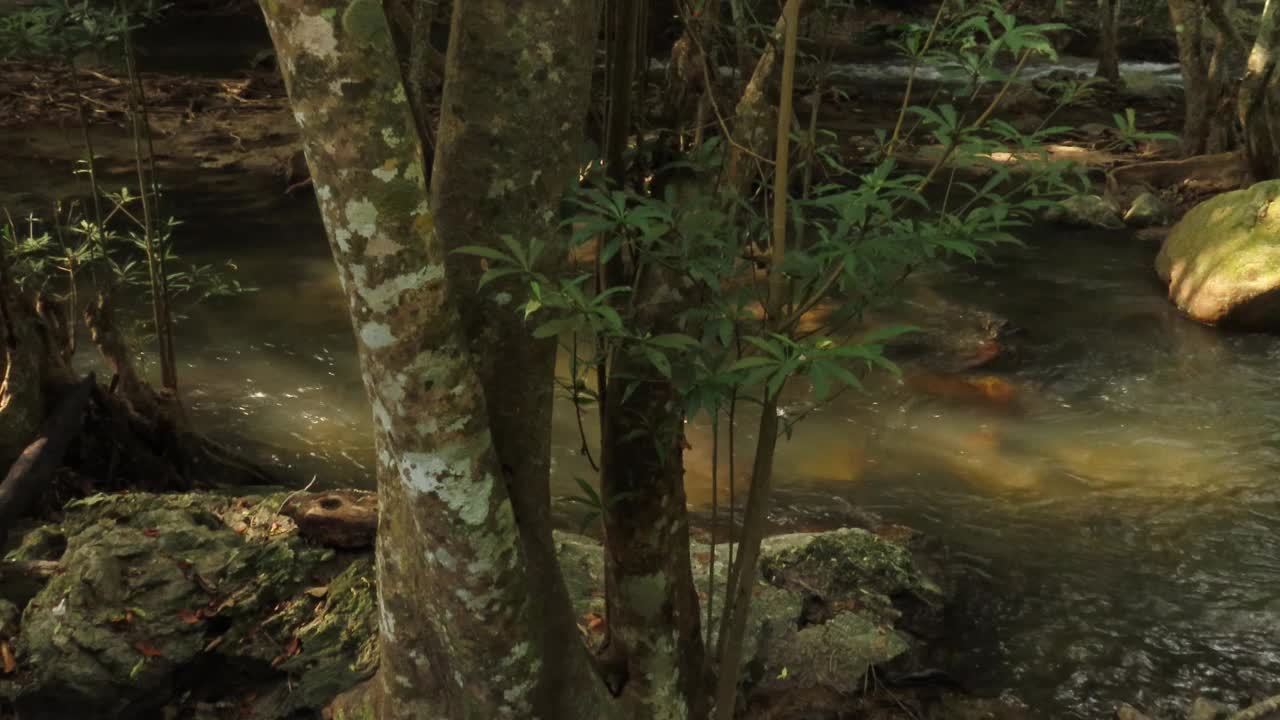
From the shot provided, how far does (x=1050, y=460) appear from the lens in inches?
248

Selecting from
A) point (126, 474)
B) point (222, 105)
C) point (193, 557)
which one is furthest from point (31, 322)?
point (222, 105)

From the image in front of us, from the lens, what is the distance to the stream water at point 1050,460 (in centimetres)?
462

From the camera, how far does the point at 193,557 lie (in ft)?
12.1

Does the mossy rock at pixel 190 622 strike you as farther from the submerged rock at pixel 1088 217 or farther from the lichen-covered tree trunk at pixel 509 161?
the submerged rock at pixel 1088 217

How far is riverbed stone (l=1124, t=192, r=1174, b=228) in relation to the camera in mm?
10977

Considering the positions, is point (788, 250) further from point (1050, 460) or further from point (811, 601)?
point (1050, 460)

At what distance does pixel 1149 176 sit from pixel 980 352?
540 cm

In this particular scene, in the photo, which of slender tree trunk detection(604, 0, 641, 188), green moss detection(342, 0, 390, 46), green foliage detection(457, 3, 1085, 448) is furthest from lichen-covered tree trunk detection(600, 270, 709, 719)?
green moss detection(342, 0, 390, 46)

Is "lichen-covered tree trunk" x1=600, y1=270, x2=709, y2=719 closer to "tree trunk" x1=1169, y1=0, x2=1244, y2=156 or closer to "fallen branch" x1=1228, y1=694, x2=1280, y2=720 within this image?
"fallen branch" x1=1228, y1=694, x2=1280, y2=720

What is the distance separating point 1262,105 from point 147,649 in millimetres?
10290

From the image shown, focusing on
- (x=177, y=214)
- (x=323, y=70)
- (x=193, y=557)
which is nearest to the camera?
(x=323, y=70)

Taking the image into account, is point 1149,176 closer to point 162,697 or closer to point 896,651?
point 896,651

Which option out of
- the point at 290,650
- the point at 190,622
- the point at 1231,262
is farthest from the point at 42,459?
the point at 1231,262

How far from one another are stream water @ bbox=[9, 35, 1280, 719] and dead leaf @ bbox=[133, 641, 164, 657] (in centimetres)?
218
